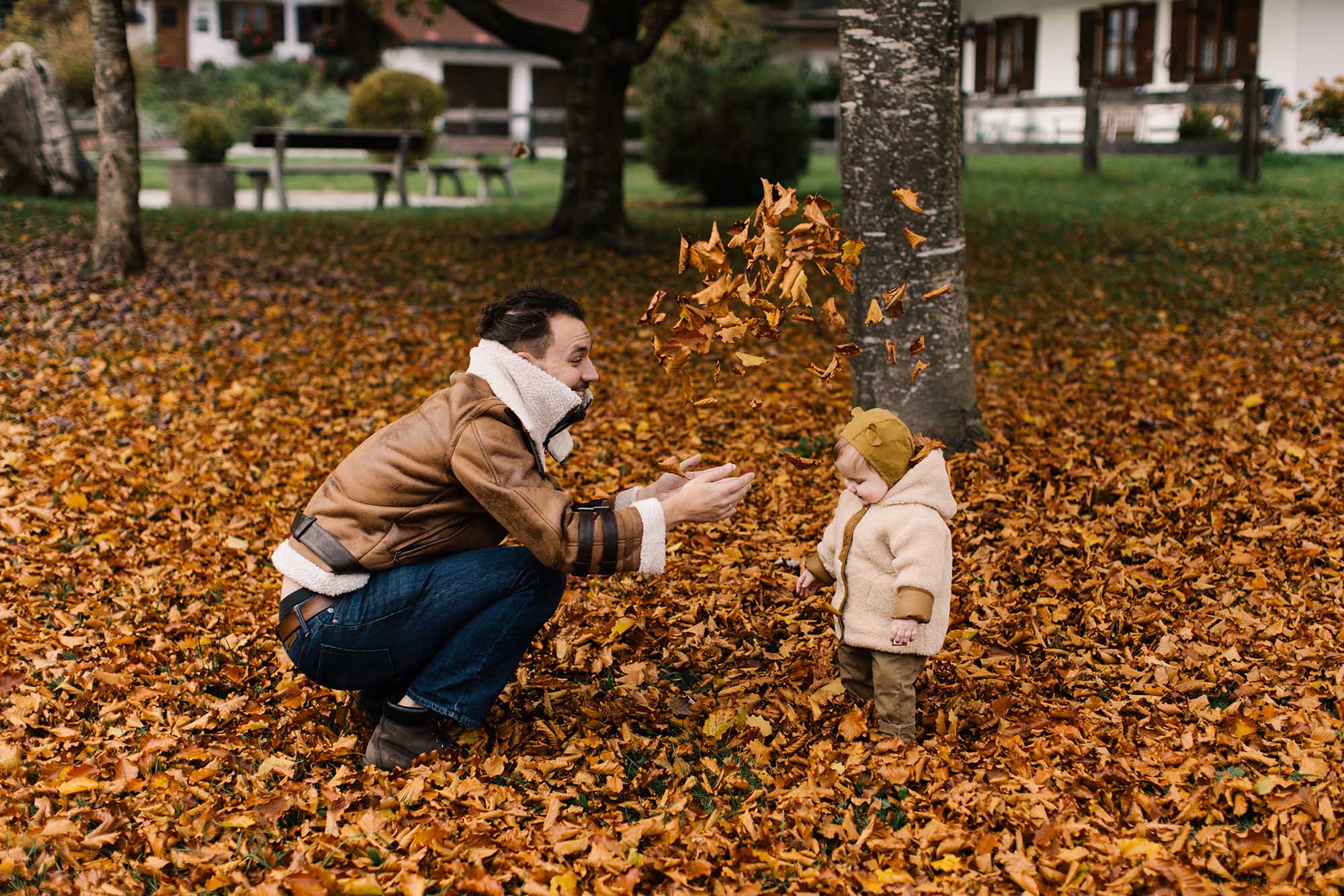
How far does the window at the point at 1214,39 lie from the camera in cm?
2173

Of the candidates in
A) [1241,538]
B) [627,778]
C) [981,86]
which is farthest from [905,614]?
[981,86]

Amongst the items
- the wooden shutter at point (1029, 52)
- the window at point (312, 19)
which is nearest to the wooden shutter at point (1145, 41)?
the wooden shutter at point (1029, 52)

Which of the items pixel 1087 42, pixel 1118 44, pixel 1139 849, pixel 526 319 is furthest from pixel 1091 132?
pixel 1139 849

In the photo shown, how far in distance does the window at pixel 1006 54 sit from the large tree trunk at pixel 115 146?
70.2 feet

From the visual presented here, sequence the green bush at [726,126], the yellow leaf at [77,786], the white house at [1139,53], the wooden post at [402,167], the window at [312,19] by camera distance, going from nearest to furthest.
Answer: the yellow leaf at [77,786] < the green bush at [726,126] < the wooden post at [402,167] < the white house at [1139,53] < the window at [312,19]

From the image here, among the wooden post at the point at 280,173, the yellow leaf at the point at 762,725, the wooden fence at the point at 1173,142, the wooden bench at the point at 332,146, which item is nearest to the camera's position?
the yellow leaf at the point at 762,725

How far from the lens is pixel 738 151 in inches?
653

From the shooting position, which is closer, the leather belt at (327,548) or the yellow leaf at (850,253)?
the leather belt at (327,548)

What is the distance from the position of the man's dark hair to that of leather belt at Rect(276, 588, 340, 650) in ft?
2.74

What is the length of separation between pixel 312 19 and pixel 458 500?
43.0 metres

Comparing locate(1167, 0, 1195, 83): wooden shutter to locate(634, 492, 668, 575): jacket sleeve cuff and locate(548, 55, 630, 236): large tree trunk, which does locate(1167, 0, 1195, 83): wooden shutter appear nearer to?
locate(548, 55, 630, 236): large tree trunk

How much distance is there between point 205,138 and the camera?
55.5 ft

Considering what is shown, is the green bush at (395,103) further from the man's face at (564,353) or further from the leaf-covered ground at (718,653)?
the man's face at (564,353)

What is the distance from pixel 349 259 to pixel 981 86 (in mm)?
21147
